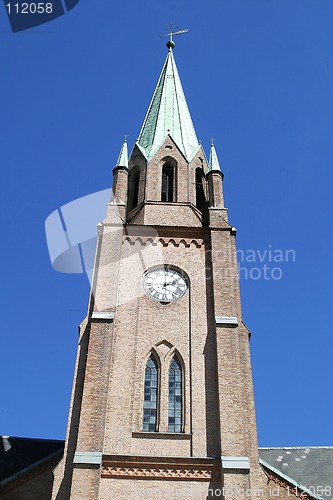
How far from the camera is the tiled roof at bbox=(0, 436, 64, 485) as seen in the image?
23.0m

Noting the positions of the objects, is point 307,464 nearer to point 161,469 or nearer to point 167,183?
point 161,469

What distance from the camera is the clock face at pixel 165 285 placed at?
23.7 meters

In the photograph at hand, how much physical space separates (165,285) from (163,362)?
370 centimetres

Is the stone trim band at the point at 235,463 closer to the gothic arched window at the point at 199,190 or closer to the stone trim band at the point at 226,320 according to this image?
the stone trim band at the point at 226,320

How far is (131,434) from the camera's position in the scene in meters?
19.4

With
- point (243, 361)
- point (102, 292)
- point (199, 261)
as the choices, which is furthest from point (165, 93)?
point (243, 361)

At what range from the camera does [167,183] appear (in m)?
30.1

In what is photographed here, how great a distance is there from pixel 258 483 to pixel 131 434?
426cm

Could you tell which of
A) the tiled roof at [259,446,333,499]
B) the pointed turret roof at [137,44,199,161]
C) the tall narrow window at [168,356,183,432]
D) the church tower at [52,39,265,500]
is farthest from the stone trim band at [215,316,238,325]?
the pointed turret roof at [137,44,199,161]

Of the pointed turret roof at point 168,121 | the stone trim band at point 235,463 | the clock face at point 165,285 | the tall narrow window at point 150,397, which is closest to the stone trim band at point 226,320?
the clock face at point 165,285

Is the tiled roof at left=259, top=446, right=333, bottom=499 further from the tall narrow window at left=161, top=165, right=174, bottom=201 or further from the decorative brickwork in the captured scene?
the tall narrow window at left=161, top=165, right=174, bottom=201

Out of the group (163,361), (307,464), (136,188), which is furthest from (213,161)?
(307,464)

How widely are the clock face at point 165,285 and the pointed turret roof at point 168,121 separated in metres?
8.22

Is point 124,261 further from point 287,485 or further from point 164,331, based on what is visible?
point 287,485
